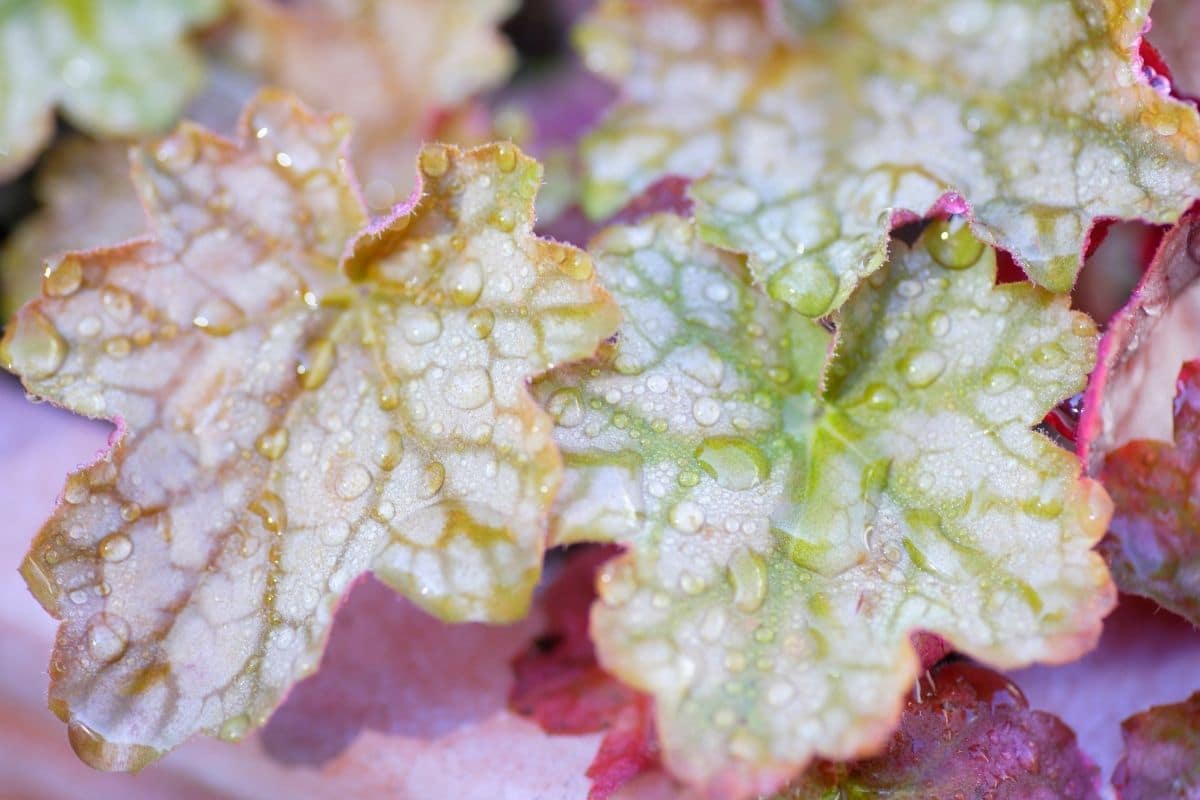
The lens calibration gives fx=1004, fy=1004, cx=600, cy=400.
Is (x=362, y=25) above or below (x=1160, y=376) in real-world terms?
above

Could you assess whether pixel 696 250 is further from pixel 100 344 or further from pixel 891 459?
pixel 100 344

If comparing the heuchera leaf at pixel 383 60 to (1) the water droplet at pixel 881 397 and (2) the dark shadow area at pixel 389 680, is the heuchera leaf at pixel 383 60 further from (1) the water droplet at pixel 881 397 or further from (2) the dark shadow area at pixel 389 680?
(1) the water droplet at pixel 881 397

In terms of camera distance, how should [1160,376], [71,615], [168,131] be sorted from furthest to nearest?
[168,131] → [1160,376] → [71,615]

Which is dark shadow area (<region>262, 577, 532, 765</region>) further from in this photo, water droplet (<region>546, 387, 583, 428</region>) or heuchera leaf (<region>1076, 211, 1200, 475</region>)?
heuchera leaf (<region>1076, 211, 1200, 475</region>)

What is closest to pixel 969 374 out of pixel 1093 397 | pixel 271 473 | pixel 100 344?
pixel 1093 397

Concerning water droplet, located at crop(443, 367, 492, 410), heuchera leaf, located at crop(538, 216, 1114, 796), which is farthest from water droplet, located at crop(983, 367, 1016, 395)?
water droplet, located at crop(443, 367, 492, 410)

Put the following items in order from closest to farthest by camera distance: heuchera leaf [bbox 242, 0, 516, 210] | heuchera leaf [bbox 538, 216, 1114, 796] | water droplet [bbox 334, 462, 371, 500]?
heuchera leaf [bbox 538, 216, 1114, 796], water droplet [bbox 334, 462, 371, 500], heuchera leaf [bbox 242, 0, 516, 210]

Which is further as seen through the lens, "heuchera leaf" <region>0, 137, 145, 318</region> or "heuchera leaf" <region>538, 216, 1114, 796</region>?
"heuchera leaf" <region>0, 137, 145, 318</region>
